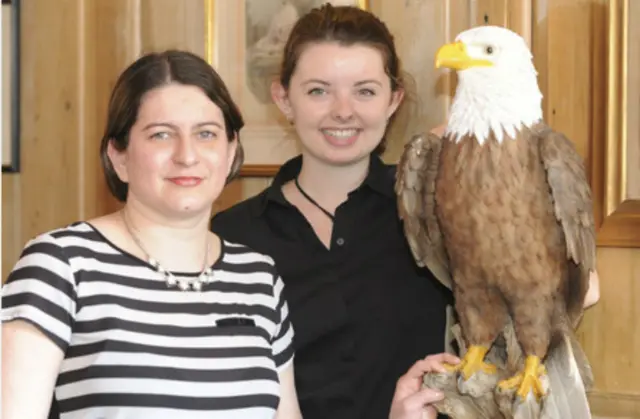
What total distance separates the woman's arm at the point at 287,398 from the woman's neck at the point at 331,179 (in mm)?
358

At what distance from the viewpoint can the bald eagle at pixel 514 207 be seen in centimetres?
106

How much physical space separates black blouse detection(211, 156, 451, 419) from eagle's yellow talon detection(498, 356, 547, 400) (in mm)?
306

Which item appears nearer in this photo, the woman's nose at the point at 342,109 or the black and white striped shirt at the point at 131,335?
the black and white striped shirt at the point at 131,335

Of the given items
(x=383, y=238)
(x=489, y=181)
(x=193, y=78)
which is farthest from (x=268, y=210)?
(x=489, y=181)

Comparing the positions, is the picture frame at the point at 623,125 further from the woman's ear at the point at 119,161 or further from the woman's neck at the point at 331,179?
the woman's ear at the point at 119,161

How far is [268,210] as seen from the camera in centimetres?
147

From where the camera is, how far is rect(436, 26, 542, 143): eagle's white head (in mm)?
1069

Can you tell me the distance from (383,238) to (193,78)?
1.62 ft

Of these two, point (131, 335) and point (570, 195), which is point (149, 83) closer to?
point (131, 335)

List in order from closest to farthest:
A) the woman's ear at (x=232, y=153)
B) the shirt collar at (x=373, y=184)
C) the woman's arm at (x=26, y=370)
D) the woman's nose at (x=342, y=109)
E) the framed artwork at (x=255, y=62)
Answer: the woman's arm at (x=26, y=370) → the woman's ear at (x=232, y=153) → the woman's nose at (x=342, y=109) → the shirt collar at (x=373, y=184) → the framed artwork at (x=255, y=62)

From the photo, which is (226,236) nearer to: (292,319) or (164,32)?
(292,319)

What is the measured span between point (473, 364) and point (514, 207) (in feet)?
0.84

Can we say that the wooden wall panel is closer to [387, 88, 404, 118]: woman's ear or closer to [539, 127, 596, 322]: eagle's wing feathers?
[387, 88, 404, 118]: woman's ear

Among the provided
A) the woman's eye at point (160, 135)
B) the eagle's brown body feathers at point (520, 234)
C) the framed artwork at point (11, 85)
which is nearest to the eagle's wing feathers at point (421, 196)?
the eagle's brown body feathers at point (520, 234)
